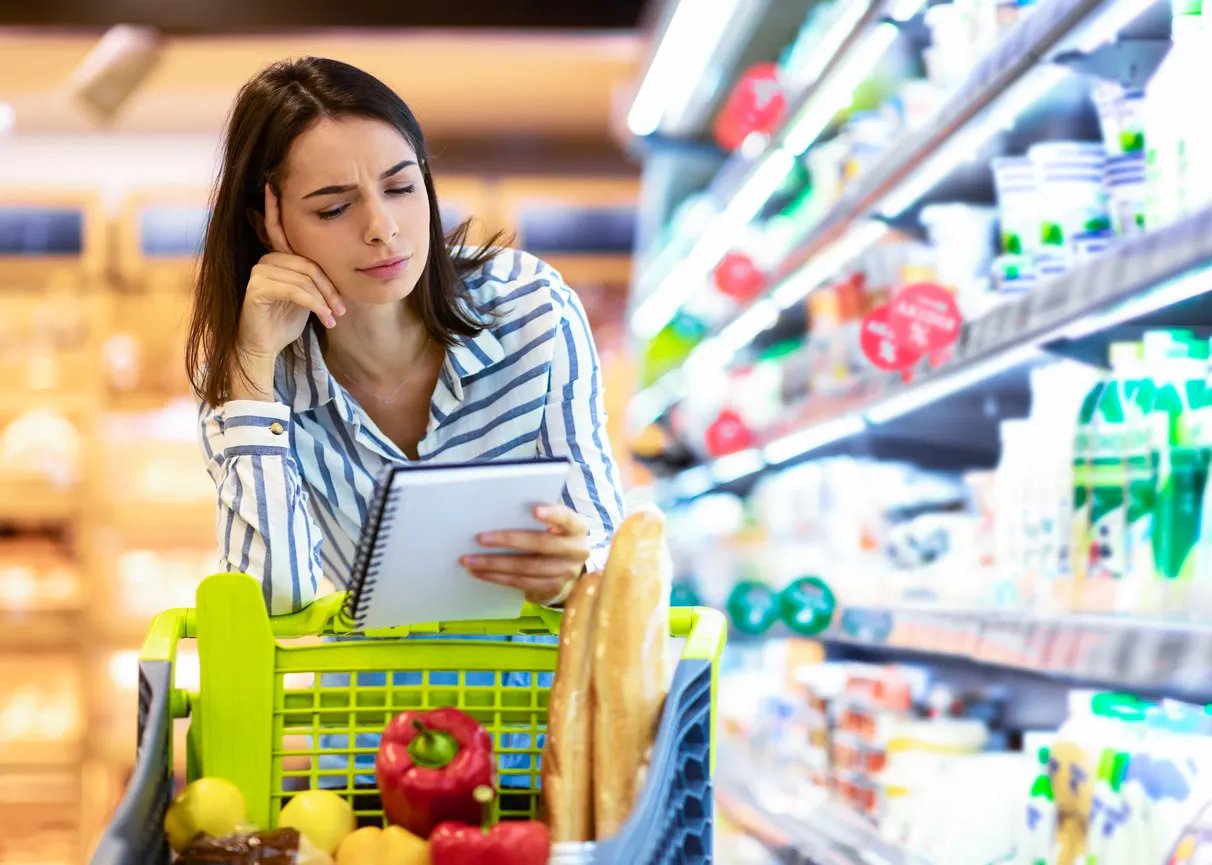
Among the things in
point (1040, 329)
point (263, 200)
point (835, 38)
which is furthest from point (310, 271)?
point (835, 38)

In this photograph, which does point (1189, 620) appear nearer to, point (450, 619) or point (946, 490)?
point (450, 619)

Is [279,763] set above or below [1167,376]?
below

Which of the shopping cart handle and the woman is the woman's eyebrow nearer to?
the woman

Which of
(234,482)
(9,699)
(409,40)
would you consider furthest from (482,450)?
(9,699)

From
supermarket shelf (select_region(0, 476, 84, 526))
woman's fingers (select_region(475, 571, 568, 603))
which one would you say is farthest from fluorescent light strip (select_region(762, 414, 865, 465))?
supermarket shelf (select_region(0, 476, 84, 526))

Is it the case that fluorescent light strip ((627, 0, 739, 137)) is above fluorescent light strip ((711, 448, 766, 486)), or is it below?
above

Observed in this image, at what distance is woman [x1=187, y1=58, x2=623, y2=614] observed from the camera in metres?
1.50

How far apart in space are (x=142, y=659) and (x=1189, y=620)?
3.43ft

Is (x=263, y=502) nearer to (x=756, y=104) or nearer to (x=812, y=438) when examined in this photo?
(x=812, y=438)

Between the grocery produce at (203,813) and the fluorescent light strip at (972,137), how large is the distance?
52.6 inches

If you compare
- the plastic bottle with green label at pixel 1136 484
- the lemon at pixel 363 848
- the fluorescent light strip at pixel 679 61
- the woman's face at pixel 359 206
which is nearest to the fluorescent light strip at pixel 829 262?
the fluorescent light strip at pixel 679 61

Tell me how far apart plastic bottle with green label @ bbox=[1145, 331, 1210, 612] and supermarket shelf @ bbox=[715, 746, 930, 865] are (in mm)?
625

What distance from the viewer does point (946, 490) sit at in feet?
9.08

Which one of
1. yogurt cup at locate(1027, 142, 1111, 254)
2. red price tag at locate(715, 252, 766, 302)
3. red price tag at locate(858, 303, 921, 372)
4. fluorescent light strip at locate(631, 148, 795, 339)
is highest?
fluorescent light strip at locate(631, 148, 795, 339)
